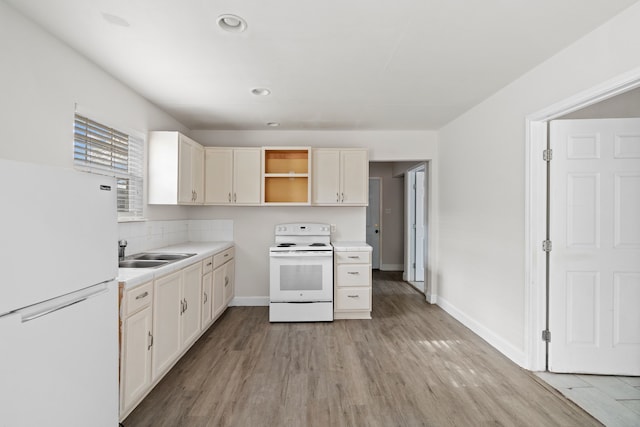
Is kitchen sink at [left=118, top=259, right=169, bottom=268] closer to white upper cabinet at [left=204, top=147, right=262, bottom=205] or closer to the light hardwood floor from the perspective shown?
the light hardwood floor

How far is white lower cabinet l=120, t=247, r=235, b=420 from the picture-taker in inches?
73.6

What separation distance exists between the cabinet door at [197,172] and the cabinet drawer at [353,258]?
1846 mm

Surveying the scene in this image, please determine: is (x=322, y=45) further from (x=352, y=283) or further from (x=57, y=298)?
(x=352, y=283)

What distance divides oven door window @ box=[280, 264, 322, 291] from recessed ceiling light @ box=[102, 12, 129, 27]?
266 cm

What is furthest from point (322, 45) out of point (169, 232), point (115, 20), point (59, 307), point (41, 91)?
point (169, 232)

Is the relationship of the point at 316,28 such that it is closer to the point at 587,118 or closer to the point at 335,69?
the point at 335,69

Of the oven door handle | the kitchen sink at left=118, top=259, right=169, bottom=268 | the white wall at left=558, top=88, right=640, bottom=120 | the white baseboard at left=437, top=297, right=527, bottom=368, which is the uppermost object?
the white wall at left=558, top=88, right=640, bottom=120

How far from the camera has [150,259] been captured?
2863 mm

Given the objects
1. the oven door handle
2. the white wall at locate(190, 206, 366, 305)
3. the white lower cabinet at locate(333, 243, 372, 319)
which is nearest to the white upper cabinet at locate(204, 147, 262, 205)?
the white wall at locate(190, 206, 366, 305)

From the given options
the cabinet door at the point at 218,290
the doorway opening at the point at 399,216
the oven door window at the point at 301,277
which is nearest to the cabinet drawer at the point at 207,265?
the cabinet door at the point at 218,290

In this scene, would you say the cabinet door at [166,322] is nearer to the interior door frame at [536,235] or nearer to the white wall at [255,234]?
the white wall at [255,234]

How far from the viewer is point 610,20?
1851 mm

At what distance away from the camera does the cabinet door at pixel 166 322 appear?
7.25ft

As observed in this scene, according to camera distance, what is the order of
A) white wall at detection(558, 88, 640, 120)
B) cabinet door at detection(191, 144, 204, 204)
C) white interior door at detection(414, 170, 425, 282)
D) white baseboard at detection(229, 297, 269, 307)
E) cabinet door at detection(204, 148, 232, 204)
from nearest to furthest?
white wall at detection(558, 88, 640, 120) < cabinet door at detection(191, 144, 204, 204) < cabinet door at detection(204, 148, 232, 204) < white baseboard at detection(229, 297, 269, 307) < white interior door at detection(414, 170, 425, 282)
